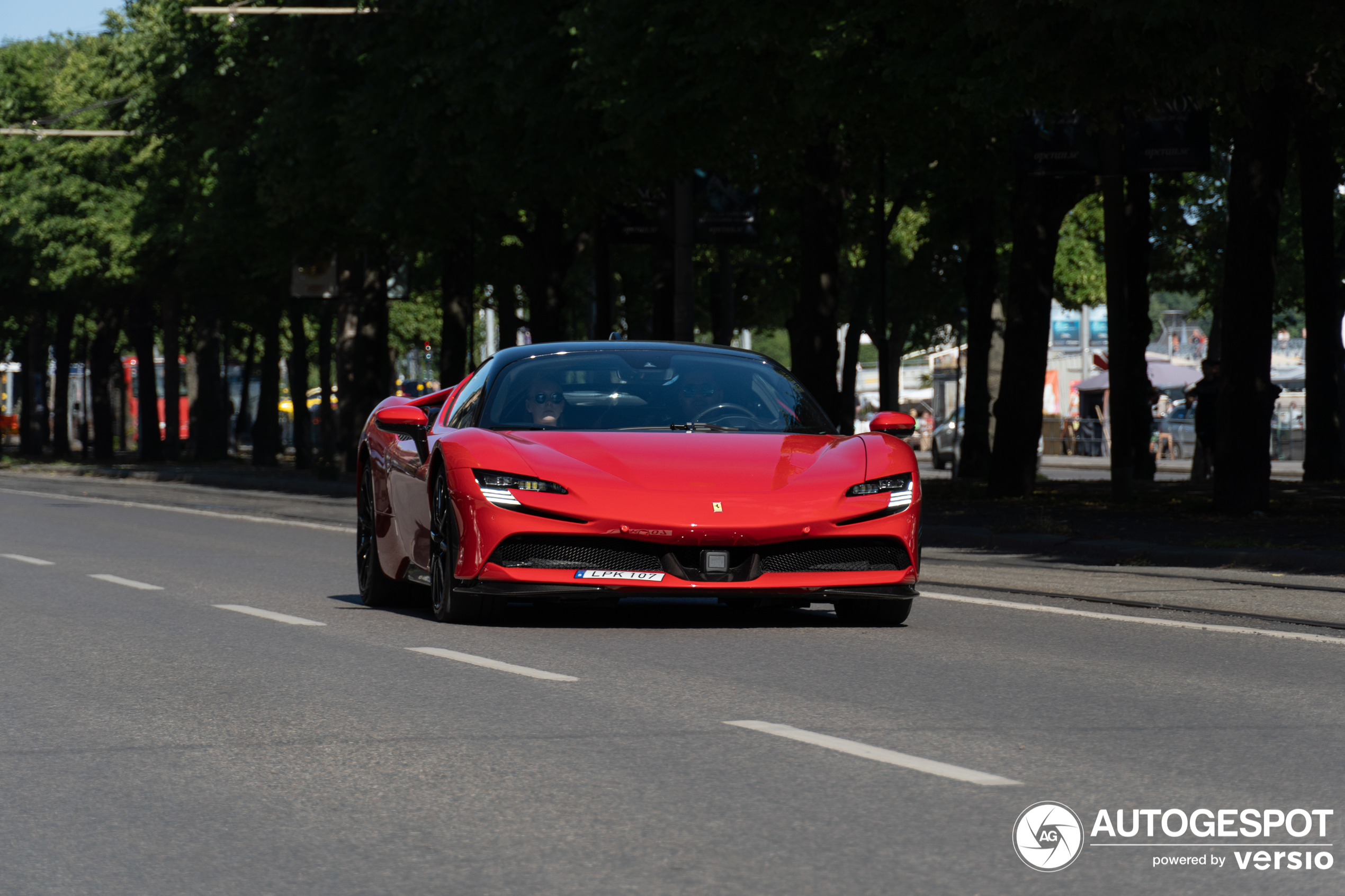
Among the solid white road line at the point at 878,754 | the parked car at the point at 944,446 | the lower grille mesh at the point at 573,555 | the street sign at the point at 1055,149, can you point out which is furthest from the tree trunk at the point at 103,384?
the solid white road line at the point at 878,754

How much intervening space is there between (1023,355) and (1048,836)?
18657 mm

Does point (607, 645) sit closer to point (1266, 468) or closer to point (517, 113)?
point (1266, 468)

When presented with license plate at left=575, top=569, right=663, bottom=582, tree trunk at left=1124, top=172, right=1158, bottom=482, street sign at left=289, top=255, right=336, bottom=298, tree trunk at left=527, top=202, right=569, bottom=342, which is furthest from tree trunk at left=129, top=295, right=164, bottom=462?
license plate at left=575, top=569, right=663, bottom=582

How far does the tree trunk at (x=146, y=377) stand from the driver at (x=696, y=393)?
1811 inches

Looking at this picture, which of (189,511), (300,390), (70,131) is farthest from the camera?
(300,390)

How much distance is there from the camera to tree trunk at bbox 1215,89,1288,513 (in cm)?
1877

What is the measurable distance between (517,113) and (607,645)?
18938 mm

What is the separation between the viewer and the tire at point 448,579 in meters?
10.6

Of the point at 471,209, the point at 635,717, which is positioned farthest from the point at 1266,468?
the point at 471,209

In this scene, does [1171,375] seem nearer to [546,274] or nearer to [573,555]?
[546,274]

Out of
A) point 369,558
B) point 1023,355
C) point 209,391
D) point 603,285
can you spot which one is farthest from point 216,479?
point 369,558

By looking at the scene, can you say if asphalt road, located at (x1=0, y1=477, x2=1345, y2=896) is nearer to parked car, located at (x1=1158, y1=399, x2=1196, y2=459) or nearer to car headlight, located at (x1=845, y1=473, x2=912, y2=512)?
car headlight, located at (x1=845, y1=473, x2=912, y2=512)

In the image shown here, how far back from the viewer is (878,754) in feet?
21.8

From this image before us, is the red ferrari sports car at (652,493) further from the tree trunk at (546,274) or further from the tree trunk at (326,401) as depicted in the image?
the tree trunk at (326,401)
